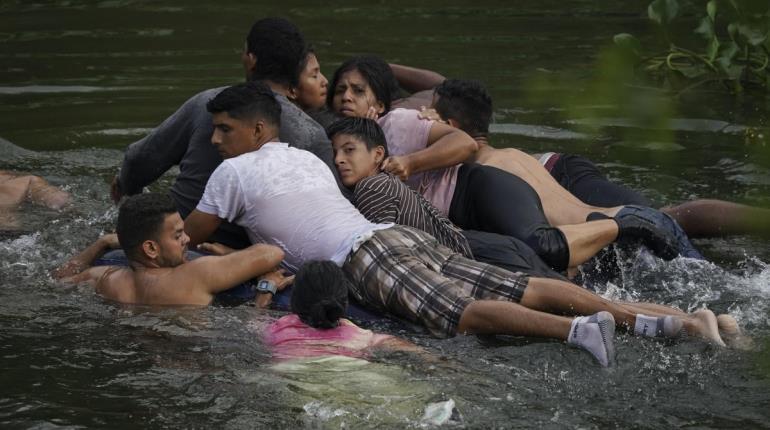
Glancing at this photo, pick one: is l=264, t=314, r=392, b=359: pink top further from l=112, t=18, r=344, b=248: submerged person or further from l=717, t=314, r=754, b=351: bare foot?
l=717, t=314, r=754, b=351: bare foot

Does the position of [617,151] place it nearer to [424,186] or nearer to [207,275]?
[424,186]

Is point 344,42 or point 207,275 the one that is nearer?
point 207,275

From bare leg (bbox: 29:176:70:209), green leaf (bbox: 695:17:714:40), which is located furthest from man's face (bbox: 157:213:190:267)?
green leaf (bbox: 695:17:714:40)

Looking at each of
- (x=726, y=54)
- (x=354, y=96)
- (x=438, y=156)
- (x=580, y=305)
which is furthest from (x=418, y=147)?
(x=726, y=54)

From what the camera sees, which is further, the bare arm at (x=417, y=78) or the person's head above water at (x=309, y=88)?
the bare arm at (x=417, y=78)

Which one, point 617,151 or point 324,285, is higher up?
point 324,285

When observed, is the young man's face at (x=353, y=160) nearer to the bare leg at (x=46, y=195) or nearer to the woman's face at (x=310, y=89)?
the woman's face at (x=310, y=89)

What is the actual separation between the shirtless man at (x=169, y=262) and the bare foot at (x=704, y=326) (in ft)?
6.65

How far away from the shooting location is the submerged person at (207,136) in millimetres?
7020

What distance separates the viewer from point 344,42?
43.4 feet

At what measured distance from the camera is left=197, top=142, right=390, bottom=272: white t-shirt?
20.5 ft

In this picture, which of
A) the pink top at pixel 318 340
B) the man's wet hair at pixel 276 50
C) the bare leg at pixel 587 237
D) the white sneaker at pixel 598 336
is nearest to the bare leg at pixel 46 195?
the man's wet hair at pixel 276 50

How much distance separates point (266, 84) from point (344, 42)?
600 cm

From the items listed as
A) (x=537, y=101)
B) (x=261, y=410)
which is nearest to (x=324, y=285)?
Answer: (x=261, y=410)
